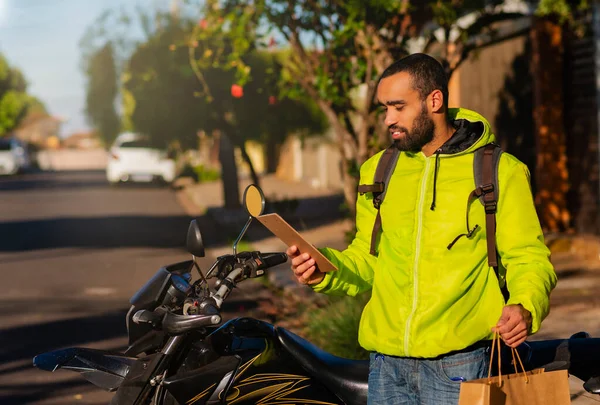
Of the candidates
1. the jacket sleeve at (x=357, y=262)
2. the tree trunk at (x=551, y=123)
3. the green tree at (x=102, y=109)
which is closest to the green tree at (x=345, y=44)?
the tree trunk at (x=551, y=123)

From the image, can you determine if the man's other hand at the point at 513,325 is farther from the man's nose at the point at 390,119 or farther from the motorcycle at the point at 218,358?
the man's nose at the point at 390,119

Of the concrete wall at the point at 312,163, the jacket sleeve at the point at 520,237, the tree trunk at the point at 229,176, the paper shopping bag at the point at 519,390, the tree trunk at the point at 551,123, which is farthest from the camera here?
the concrete wall at the point at 312,163

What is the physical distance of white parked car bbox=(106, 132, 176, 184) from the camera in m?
32.8

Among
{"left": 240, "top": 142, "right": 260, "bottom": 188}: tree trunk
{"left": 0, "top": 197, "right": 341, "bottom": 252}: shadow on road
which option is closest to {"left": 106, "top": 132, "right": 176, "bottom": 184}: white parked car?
{"left": 0, "top": 197, "right": 341, "bottom": 252}: shadow on road

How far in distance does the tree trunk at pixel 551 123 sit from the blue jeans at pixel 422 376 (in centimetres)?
1013

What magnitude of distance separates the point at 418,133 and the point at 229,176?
19.1 meters

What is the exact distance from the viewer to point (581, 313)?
866 centimetres

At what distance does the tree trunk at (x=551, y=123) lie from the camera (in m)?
13.0

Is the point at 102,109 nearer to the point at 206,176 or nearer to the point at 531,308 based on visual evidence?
the point at 206,176

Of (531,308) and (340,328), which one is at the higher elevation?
(531,308)

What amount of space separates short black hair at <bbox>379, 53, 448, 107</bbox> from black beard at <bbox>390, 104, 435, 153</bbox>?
6 centimetres

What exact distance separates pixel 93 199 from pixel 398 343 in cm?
2607

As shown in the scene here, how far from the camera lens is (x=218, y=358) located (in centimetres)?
345

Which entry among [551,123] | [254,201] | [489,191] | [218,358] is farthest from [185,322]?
[551,123]
